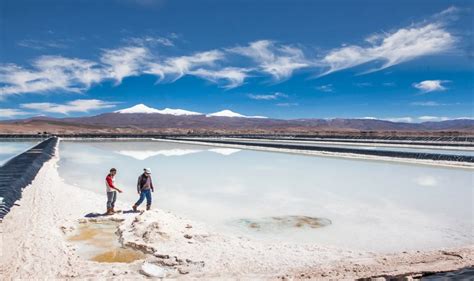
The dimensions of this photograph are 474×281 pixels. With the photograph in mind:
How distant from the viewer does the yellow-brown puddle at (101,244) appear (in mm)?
4633

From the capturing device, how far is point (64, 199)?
7.96 m

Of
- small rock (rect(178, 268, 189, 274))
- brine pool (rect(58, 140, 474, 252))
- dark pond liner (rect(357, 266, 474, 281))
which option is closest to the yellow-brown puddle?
small rock (rect(178, 268, 189, 274))

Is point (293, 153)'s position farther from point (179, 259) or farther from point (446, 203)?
point (179, 259)

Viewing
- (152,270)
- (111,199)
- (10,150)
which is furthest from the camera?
(10,150)

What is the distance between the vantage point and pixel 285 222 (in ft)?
20.3

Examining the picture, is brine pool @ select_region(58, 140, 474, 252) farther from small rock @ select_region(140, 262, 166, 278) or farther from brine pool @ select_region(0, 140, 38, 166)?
brine pool @ select_region(0, 140, 38, 166)

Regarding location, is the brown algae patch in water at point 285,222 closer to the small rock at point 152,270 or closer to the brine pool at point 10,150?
the small rock at point 152,270

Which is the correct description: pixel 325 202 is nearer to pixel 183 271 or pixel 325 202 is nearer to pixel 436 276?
pixel 436 276

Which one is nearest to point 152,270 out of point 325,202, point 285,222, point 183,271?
point 183,271

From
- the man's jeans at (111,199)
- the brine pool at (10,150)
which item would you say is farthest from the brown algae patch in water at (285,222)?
the brine pool at (10,150)

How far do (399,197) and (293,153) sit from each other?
14.1 m

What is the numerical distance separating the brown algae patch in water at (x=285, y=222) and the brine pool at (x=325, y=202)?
0.01m

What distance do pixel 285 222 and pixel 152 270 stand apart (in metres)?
2.64

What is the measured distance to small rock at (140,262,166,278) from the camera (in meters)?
4.01
